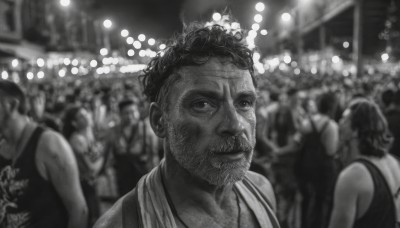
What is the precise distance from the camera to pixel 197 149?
1.83 m

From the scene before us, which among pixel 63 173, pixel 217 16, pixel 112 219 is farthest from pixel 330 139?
pixel 112 219

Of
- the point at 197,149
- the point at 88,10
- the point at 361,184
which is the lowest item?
the point at 361,184

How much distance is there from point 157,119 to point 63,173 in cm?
161

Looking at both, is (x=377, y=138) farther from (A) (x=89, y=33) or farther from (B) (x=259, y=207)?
(A) (x=89, y=33)

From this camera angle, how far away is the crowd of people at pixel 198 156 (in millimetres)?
1853

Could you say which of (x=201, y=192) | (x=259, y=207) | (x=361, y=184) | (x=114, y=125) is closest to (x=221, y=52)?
(x=201, y=192)

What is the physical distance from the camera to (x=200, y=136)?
1.82 meters

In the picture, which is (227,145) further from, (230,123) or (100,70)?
(100,70)

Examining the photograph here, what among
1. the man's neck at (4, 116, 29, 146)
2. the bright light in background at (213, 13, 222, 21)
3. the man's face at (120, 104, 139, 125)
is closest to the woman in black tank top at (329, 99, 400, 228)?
the bright light in background at (213, 13, 222, 21)

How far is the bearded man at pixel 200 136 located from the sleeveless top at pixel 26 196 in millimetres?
1563

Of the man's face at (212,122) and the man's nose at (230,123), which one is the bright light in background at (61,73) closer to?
the man's face at (212,122)

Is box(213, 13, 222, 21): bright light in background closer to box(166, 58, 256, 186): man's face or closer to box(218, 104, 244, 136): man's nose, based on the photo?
box(166, 58, 256, 186): man's face

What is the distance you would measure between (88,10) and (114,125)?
62.4m

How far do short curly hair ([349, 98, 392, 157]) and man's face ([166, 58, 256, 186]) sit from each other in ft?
6.58
